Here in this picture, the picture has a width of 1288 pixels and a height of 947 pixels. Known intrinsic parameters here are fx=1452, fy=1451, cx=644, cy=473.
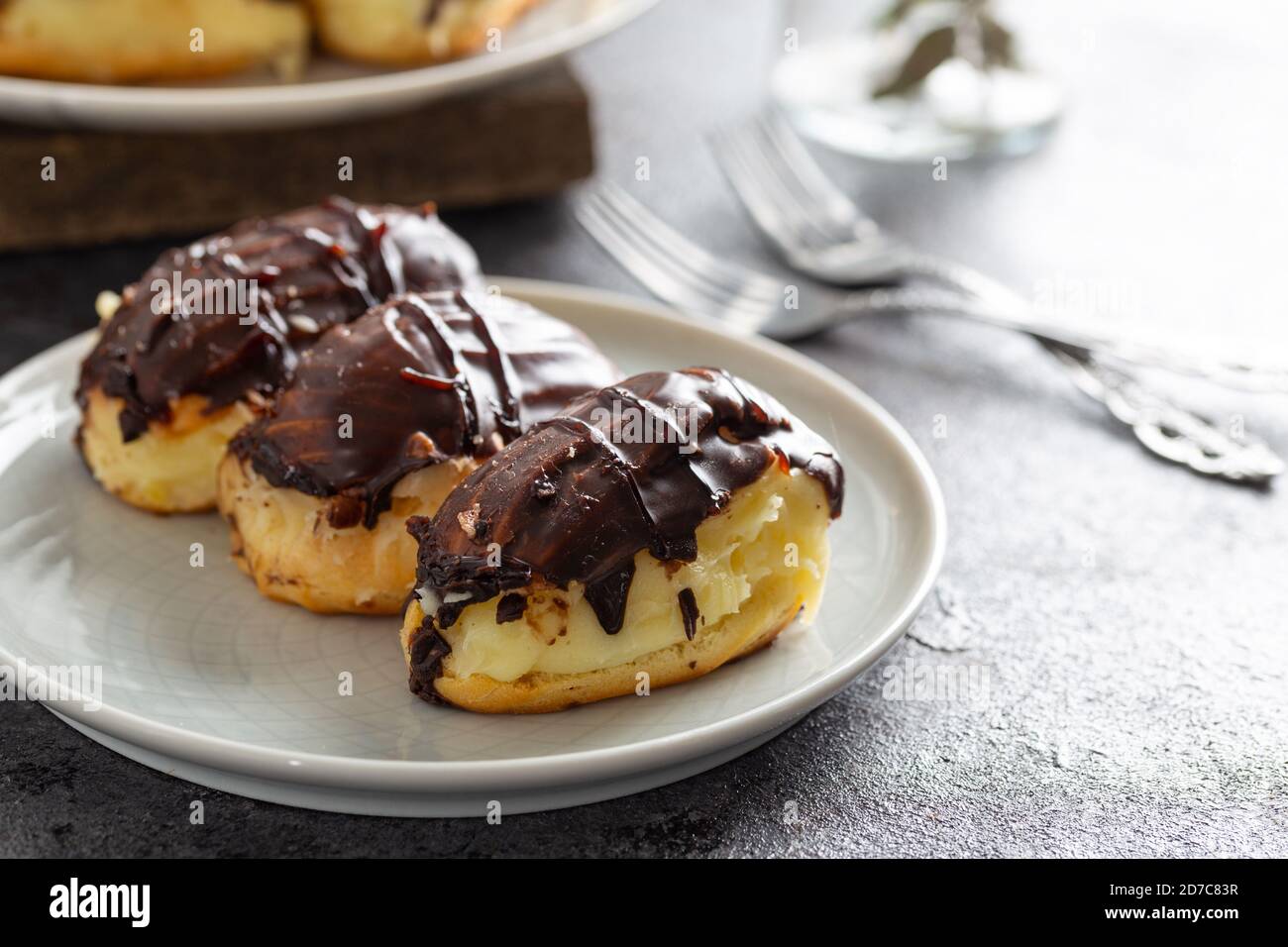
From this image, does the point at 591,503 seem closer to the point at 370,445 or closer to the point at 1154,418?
the point at 370,445

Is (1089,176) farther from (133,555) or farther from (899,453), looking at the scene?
(133,555)

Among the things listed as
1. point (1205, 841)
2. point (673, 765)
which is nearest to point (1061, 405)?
point (1205, 841)

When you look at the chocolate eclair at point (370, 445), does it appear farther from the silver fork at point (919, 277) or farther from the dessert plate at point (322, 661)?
the silver fork at point (919, 277)

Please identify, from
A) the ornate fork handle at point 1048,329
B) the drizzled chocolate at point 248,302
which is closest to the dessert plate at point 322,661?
the drizzled chocolate at point 248,302

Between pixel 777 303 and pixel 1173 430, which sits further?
pixel 777 303

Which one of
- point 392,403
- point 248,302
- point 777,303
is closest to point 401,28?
point 777,303

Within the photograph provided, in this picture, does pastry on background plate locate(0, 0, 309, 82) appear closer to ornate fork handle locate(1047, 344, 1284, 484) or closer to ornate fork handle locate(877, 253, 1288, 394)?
ornate fork handle locate(877, 253, 1288, 394)
